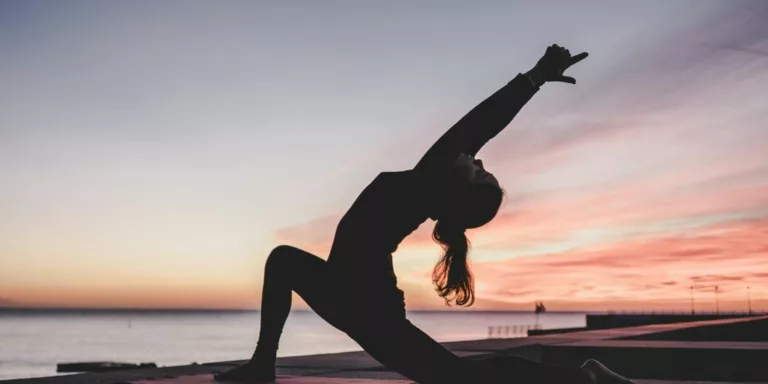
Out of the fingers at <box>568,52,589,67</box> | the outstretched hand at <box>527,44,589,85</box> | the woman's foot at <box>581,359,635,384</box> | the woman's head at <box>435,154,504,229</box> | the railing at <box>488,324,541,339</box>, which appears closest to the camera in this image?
the woman's head at <box>435,154,504,229</box>

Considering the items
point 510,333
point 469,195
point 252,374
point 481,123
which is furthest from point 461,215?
point 510,333

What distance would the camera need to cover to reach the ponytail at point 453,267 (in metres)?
3.35

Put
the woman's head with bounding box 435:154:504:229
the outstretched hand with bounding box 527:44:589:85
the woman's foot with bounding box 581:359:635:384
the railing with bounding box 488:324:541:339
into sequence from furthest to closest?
the railing with bounding box 488:324:541:339 → the outstretched hand with bounding box 527:44:589:85 → the woman's foot with bounding box 581:359:635:384 → the woman's head with bounding box 435:154:504:229

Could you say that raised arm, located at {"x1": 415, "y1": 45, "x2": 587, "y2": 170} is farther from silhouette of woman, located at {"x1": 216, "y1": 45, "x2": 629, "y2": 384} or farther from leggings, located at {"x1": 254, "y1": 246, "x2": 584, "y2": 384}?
leggings, located at {"x1": 254, "y1": 246, "x2": 584, "y2": 384}

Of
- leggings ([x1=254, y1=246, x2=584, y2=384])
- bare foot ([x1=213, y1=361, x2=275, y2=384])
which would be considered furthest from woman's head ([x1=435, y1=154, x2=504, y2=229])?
bare foot ([x1=213, y1=361, x2=275, y2=384])

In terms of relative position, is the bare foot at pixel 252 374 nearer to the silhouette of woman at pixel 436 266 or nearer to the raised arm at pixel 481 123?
the silhouette of woman at pixel 436 266

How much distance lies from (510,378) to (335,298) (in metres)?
0.82

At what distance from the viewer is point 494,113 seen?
136 inches

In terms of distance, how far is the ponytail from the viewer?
132 inches

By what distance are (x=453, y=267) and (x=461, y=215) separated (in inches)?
10.4

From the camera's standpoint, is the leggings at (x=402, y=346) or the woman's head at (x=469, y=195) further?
the leggings at (x=402, y=346)

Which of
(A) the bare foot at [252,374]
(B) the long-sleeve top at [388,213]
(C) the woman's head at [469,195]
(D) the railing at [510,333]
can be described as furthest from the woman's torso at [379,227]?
(D) the railing at [510,333]

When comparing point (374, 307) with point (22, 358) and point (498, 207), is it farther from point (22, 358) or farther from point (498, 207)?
point (22, 358)

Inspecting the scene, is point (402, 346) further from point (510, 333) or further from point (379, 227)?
point (510, 333)
